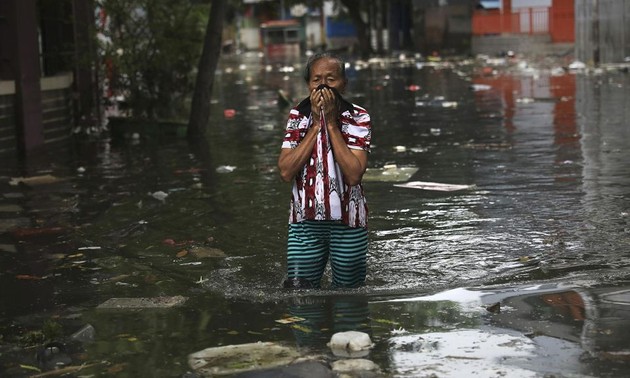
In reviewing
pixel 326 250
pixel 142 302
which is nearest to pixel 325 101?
pixel 326 250

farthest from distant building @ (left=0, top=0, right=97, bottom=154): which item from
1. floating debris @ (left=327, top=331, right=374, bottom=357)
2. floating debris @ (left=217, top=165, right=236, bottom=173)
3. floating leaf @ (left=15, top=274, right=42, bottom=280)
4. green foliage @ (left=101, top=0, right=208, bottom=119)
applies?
floating debris @ (left=327, top=331, right=374, bottom=357)

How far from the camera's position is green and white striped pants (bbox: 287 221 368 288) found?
549cm

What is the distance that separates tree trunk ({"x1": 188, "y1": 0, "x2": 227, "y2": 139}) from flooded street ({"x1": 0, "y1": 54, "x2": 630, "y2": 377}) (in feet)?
1.06

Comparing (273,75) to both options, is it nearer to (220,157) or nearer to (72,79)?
(72,79)

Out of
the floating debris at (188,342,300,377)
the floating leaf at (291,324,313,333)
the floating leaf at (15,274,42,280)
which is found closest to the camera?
the floating debris at (188,342,300,377)

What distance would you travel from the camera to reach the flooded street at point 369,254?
186 inches

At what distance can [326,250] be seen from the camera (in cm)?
564

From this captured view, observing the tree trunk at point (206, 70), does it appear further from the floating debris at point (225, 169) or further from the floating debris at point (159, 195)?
the floating debris at point (159, 195)

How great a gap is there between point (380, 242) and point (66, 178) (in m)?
4.79

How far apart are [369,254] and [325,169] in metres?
1.92

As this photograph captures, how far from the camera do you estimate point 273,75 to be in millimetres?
34406

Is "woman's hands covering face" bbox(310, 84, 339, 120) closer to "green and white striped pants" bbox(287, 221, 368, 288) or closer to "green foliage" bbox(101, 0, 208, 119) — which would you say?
"green and white striped pants" bbox(287, 221, 368, 288)

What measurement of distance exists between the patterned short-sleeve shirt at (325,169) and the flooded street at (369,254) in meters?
0.49

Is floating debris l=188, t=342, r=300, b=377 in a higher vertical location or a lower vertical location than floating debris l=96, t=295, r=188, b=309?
higher
